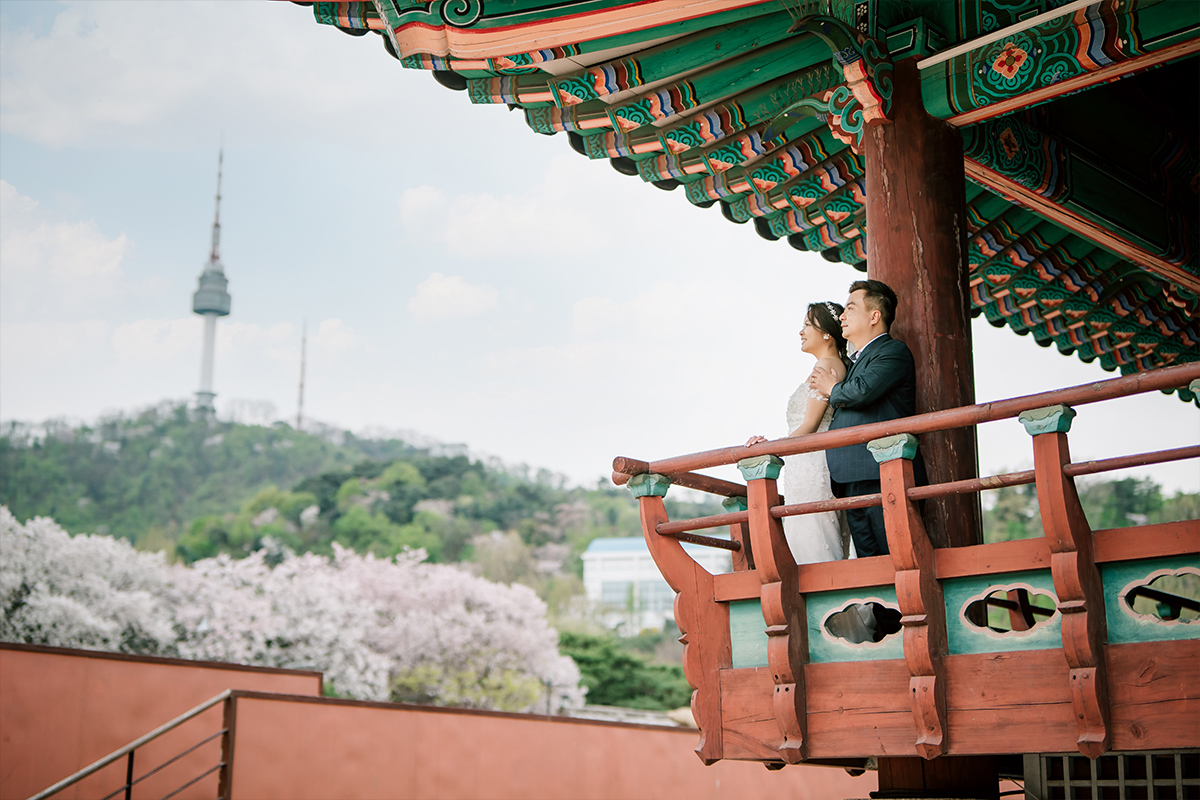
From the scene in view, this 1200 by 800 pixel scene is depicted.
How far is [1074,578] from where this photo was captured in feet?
8.21

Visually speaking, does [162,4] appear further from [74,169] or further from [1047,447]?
[1047,447]

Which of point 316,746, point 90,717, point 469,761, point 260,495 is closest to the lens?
point 90,717

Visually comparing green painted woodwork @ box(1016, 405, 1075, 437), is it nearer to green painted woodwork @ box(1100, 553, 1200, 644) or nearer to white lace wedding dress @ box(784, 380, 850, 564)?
green painted woodwork @ box(1100, 553, 1200, 644)

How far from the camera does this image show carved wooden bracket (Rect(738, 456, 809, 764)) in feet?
9.47

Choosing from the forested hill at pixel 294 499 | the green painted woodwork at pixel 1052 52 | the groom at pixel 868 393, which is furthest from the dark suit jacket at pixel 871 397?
the forested hill at pixel 294 499

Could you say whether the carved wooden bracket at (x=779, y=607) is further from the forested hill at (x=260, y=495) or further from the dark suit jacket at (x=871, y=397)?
the forested hill at (x=260, y=495)

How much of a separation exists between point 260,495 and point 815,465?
99.1 ft

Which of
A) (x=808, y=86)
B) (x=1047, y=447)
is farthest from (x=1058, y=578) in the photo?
(x=808, y=86)

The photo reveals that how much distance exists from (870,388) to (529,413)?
40.6 m

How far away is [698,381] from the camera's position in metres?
44.8

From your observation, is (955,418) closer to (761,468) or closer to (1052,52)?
(761,468)

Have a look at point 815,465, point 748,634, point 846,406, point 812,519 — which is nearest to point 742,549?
point 812,519

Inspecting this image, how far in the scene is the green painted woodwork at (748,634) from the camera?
3070 millimetres

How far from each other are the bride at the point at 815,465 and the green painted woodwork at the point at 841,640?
54cm
